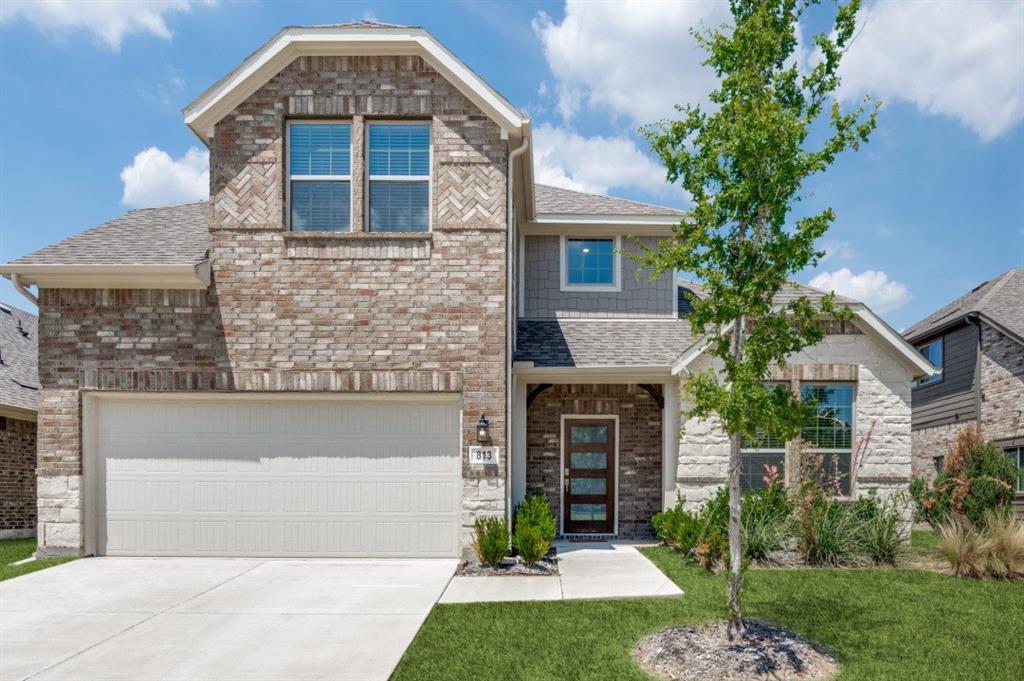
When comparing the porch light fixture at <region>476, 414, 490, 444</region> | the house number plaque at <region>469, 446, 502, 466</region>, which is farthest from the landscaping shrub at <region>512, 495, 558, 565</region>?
the porch light fixture at <region>476, 414, 490, 444</region>

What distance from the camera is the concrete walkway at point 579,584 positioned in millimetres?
8133

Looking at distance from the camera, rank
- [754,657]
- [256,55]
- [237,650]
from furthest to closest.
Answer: [256,55], [237,650], [754,657]

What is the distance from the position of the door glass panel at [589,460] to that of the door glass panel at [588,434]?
0.22 metres

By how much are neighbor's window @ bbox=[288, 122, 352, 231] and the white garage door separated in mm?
2586

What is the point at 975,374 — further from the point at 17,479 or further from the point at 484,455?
the point at 17,479

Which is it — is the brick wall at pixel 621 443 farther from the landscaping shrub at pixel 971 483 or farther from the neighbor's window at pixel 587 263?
the landscaping shrub at pixel 971 483

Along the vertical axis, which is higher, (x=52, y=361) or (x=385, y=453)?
(x=52, y=361)

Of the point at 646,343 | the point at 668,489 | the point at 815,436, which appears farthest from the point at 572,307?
the point at 815,436

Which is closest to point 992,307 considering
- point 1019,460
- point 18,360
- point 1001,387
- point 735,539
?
point 1001,387

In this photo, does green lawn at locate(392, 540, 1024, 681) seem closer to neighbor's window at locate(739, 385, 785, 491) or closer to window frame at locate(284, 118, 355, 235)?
neighbor's window at locate(739, 385, 785, 491)

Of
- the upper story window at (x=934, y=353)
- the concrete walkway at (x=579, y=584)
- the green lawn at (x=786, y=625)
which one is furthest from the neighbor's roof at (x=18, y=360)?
the upper story window at (x=934, y=353)

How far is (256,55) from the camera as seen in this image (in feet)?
32.8

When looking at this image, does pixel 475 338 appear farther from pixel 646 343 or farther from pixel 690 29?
pixel 690 29

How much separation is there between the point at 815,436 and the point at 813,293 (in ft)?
8.98
